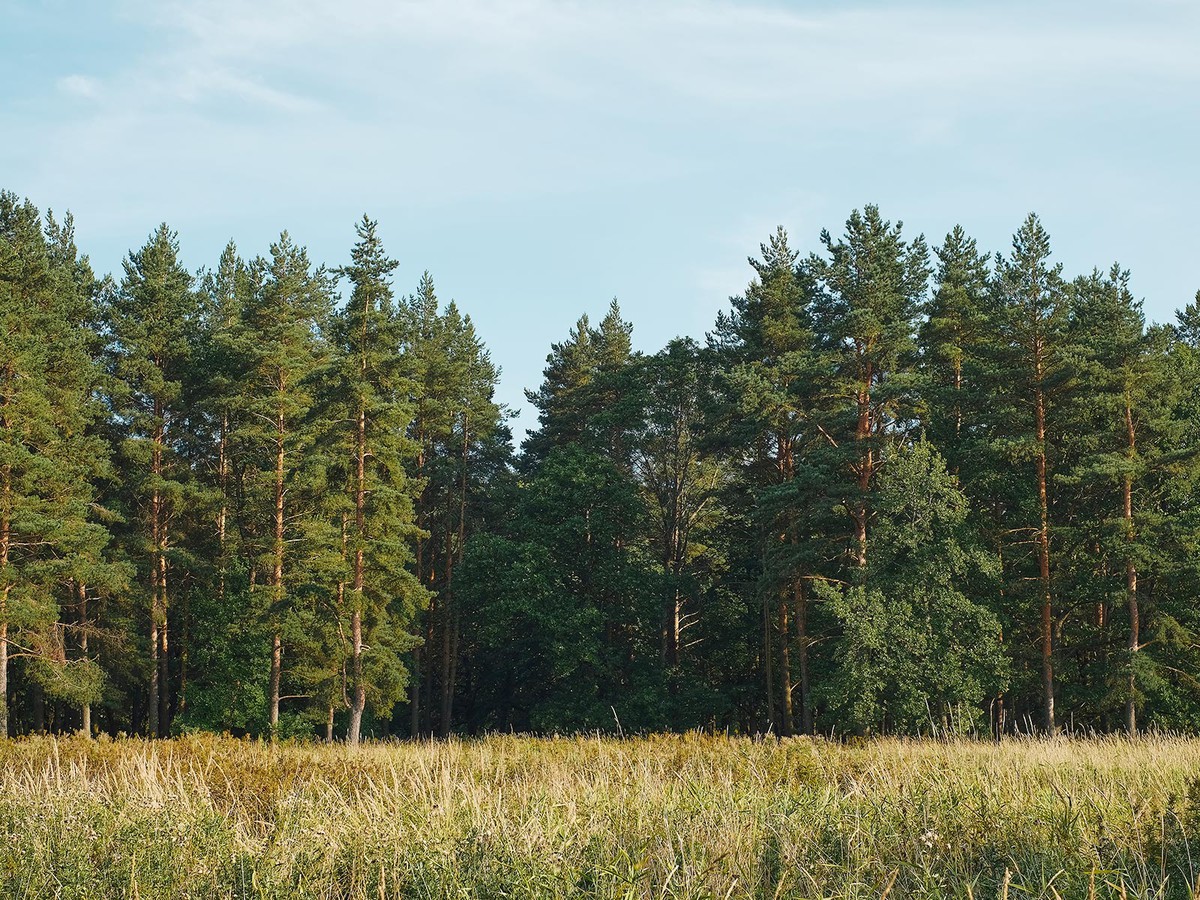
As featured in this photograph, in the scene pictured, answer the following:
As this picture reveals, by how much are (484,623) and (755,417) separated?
12795 mm

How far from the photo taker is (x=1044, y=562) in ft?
98.1

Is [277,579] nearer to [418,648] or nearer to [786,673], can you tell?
[418,648]

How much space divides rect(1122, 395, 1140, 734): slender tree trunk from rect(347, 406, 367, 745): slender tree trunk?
20.3 metres

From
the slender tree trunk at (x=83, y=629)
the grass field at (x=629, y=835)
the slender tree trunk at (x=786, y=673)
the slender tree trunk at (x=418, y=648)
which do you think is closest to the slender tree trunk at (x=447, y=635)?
the slender tree trunk at (x=418, y=648)

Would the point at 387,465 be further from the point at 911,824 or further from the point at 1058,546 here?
the point at 911,824

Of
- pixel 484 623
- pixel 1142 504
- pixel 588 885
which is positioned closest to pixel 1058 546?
pixel 1142 504

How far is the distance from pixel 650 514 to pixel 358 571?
13.0 meters

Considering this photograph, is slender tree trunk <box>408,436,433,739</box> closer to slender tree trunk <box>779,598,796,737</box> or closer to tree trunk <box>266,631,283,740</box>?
tree trunk <box>266,631,283,740</box>

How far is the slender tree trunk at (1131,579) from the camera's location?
27781 mm

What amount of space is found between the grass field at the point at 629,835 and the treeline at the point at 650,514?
52.2 ft

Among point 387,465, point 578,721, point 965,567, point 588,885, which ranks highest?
point 387,465

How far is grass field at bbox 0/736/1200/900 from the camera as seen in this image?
6551 mm

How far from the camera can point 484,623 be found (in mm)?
39500

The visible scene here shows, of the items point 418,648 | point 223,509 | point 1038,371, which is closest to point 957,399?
point 1038,371
